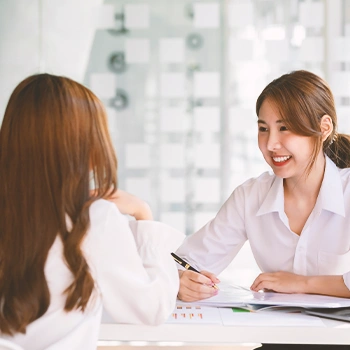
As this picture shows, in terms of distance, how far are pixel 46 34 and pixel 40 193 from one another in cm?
334

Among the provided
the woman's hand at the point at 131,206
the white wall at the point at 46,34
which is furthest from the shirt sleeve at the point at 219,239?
the white wall at the point at 46,34

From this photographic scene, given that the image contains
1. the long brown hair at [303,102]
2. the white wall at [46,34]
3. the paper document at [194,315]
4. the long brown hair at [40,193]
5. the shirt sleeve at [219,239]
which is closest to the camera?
the long brown hair at [40,193]

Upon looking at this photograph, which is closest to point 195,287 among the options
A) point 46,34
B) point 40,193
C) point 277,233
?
point 277,233

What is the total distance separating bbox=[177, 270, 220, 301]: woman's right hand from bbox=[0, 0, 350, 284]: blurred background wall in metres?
2.75

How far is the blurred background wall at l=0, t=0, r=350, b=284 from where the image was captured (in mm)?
4332

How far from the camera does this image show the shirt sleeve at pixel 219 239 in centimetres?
194

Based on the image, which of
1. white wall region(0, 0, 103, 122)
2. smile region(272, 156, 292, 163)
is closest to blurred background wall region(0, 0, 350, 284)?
white wall region(0, 0, 103, 122)

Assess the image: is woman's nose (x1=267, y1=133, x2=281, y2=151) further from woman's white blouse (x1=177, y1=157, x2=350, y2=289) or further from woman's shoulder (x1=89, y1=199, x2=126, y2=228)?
woman's shoulder (x1=89, y1=199, x2=126, y2=228)

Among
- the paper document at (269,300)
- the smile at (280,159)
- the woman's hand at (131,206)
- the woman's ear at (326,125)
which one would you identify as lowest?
the paper document at (269,300)

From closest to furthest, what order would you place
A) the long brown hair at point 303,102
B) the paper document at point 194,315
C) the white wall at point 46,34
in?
the paper document at point 194,315, the long brown hair at point 303,102, the white wall at point 46,34

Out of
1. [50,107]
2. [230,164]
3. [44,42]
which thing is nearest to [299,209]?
[50,107]

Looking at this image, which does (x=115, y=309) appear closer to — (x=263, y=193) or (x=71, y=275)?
(x=71, y=275)

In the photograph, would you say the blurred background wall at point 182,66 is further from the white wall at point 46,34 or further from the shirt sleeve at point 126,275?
the shirt sleeve at point 126,275

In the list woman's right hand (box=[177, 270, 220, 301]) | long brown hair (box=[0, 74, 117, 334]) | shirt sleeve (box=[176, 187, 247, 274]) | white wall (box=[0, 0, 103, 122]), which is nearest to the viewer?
long brown hair (box=[0, 74, 117, 334])
